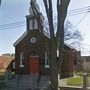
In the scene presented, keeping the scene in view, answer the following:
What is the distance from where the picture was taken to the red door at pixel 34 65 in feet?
102

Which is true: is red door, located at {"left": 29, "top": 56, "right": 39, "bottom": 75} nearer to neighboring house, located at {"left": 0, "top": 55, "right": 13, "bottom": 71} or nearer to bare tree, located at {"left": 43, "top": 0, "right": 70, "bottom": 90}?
neighboring house, located at {"left": 0, "top": 55, "right": 13, "bottom": 71}

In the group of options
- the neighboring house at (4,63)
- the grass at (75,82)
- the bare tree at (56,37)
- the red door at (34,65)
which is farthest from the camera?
the neighboring house at (4,63)

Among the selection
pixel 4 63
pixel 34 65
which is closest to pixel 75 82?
pixel 34 65

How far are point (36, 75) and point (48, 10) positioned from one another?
18.2 meters

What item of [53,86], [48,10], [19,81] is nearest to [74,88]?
[53,86]

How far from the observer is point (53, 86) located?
1305 centimetres

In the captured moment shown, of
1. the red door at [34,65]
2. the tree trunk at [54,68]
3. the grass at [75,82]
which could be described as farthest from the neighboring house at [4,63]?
the tree trunk at [54,68]

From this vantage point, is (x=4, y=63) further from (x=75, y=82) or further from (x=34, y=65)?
(x=75, y=82)

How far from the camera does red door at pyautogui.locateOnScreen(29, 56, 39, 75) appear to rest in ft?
102

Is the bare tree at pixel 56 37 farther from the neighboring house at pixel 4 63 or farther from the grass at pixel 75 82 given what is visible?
the neighboring house at pixel 4 63

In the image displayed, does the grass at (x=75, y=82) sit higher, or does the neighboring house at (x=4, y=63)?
the neighboring house at (x=4, y=63)

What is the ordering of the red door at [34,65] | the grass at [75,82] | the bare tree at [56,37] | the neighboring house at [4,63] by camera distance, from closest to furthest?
the bare tree at [56,37] → the grass at [75,82] → the red door at [34,65] → the neighboring house at [4,63]

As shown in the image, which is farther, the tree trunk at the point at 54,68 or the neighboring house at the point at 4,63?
the neighboring house at the point at 4,63

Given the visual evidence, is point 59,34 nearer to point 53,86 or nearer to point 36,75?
point 53,86
